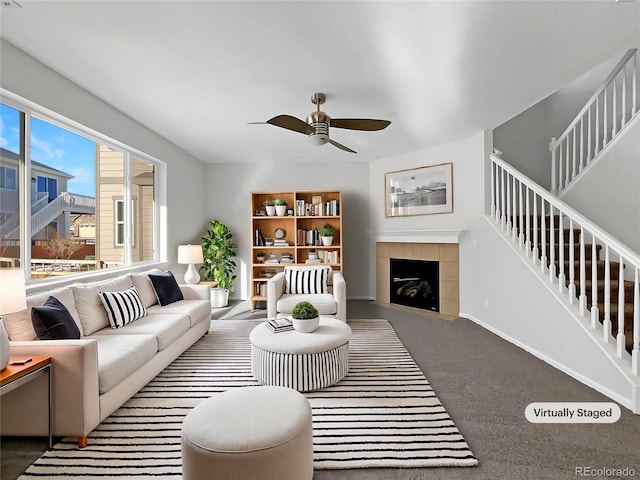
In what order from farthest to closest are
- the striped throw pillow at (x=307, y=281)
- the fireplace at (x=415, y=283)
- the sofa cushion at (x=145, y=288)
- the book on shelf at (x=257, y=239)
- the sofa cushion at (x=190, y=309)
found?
the book on shelf at (x=257, y=239), the fireplace at (x=415, y=283), the striped throw pillow at (x=307, y=281), the sofa cushion at (x=145, y=288), the sofa cushion at (x=190, y=309)

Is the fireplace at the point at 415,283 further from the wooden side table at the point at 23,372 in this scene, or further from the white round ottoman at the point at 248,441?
the wooden side table at the point at 23,372

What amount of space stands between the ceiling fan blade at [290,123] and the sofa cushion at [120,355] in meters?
2.04

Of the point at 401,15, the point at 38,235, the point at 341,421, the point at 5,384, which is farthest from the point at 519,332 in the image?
the point at 38,235

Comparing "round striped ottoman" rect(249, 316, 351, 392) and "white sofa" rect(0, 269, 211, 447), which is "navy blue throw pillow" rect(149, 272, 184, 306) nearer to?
"white sofa" rect(0, 269, 211, 447)

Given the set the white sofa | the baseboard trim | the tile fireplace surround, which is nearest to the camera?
the white sofa

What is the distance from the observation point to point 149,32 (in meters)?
2.34

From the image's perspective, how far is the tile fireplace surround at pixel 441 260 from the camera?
5.14m

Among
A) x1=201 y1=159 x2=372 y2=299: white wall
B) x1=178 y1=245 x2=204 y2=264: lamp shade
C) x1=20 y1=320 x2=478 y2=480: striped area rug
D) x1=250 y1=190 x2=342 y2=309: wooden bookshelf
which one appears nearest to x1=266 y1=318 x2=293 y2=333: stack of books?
x1=20 y1=320 x2=478 y2=480: striped area rug

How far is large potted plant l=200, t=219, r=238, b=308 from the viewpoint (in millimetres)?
5828

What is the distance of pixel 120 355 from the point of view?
2.43 m

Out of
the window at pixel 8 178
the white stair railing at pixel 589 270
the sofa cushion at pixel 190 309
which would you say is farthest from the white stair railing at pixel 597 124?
the window at pixel 8 178

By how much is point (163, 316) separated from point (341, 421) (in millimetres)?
2058

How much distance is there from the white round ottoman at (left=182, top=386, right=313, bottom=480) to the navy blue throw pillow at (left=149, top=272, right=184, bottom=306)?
2.42m

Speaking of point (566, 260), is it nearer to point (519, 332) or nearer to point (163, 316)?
point (519, 332)
